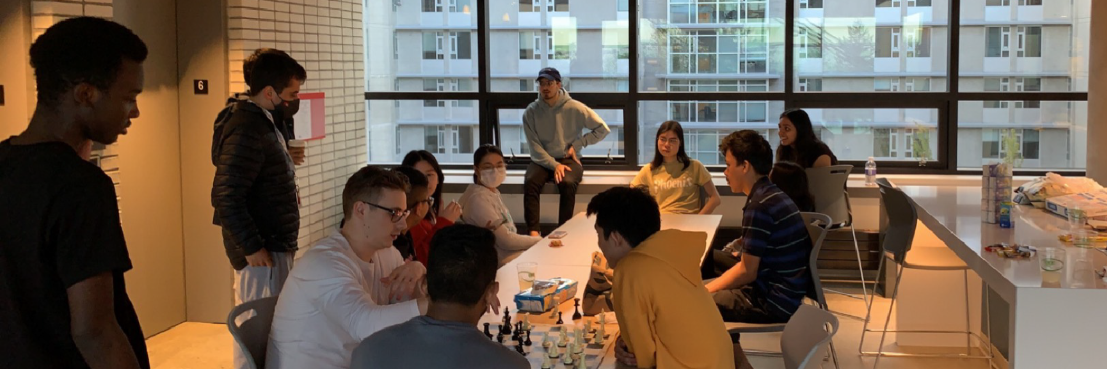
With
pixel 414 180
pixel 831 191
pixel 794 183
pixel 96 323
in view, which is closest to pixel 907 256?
pixel 794 183

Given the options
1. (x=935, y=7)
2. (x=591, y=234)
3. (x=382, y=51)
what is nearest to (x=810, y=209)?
(x=591, y=234)

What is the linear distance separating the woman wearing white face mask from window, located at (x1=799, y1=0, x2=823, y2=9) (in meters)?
3.77

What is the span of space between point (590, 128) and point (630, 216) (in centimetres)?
496

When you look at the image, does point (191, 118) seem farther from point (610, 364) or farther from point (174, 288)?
point (610, 364)

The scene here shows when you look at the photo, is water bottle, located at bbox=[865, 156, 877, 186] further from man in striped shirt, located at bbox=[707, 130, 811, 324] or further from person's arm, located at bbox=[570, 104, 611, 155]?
man in striped shirt, located at bbox=[707, 130, 811, 324]

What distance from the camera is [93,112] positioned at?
6.11 ft

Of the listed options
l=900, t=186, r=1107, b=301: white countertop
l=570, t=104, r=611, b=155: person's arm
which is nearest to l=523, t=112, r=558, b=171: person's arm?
l=570, t=104, r=611, b=155: person's arm

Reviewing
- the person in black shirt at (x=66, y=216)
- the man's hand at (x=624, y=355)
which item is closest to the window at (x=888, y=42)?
the man's hand at (x=624, y=355)

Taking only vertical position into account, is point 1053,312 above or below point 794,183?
below

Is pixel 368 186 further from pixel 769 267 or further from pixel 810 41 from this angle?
pixel 810 41

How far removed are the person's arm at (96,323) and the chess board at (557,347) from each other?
1.28 metres

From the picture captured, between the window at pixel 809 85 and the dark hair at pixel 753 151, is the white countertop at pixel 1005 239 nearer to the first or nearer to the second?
the dark hair at pixel 753 151

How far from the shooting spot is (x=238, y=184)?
399cm

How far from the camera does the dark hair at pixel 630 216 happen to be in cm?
310
